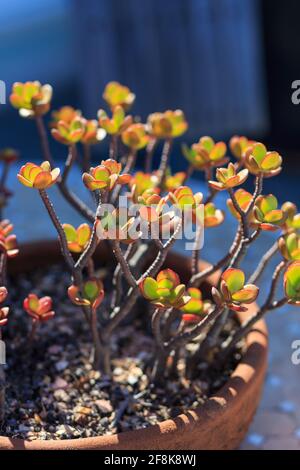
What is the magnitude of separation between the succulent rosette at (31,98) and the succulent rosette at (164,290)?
43 centimetres

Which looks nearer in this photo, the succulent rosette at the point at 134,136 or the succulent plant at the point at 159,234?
the succulent plant at the point at 159,234

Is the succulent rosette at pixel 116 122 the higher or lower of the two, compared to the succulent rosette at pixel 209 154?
higher

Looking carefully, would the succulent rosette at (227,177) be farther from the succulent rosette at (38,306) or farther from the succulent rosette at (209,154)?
the succulent rosette at (38,306)

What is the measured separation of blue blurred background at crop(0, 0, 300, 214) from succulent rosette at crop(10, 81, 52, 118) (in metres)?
1.25

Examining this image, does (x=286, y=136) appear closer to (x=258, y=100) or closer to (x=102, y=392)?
(x=258, y=100)

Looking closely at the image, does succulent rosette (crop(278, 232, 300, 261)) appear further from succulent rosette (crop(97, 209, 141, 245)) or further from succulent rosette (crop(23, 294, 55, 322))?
succulent rosette (crop(23, 294, 55, 322))

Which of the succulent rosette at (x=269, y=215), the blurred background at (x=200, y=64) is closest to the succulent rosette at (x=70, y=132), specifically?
the succulent rosette at (x=269, y=215)

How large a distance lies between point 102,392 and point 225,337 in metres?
0.27

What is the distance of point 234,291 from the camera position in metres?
1.01

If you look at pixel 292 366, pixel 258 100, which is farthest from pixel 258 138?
pixel 292 366

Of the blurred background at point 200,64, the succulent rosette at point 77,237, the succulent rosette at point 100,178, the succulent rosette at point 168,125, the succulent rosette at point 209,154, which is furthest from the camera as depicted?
the blurred background at point 200,64

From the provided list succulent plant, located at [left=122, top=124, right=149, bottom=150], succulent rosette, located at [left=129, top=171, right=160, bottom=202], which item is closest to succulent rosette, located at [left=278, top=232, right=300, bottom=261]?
succulent rosette, located at [left=129, top=171, right=160, bottom=202]

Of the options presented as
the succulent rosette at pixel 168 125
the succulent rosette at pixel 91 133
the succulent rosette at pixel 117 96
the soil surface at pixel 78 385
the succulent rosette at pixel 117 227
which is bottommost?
the soil surface at pixel 78 385

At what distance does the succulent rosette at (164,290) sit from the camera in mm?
999
